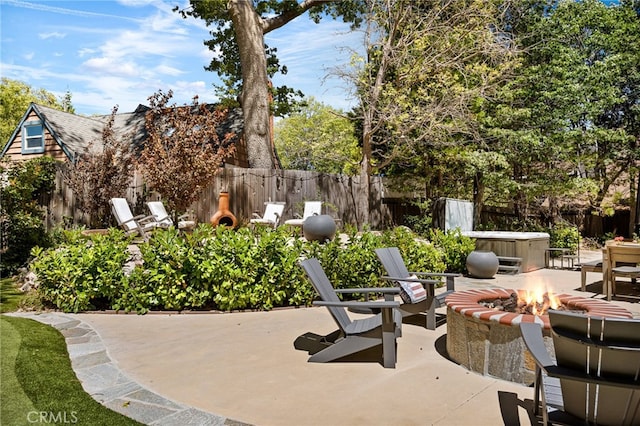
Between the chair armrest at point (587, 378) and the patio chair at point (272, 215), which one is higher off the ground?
the patio chair at point (272, 215)

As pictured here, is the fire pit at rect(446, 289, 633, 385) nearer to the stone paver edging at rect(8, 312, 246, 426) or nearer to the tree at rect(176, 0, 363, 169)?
the stone paver edging at rect(8, 312, 246, 426)

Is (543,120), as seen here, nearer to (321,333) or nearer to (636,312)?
(636,312)

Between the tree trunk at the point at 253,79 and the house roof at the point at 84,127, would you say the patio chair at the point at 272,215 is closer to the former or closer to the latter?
the tree trunk at the point at 253,79

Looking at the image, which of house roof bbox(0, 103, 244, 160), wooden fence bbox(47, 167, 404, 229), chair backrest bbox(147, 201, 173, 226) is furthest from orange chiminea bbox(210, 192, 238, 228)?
house roof bbox(0, 103, 244, 160)

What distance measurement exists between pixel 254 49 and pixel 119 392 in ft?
43.4

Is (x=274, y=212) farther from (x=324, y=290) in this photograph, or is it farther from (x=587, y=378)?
(x=587, y=378)

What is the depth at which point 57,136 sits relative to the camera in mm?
17172

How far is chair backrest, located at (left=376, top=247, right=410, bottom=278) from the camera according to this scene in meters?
5.62

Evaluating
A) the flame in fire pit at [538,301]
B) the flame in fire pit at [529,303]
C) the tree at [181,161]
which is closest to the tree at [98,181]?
the tree at [181,161]

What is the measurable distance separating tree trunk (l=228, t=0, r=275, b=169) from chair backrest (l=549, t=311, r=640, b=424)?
1311 cm

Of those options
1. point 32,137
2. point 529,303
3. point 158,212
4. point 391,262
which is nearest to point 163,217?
point 158,212

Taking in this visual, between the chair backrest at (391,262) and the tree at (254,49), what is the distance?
32.1ft

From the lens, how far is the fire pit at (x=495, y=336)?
12.3 feet

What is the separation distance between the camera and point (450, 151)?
17000mm
